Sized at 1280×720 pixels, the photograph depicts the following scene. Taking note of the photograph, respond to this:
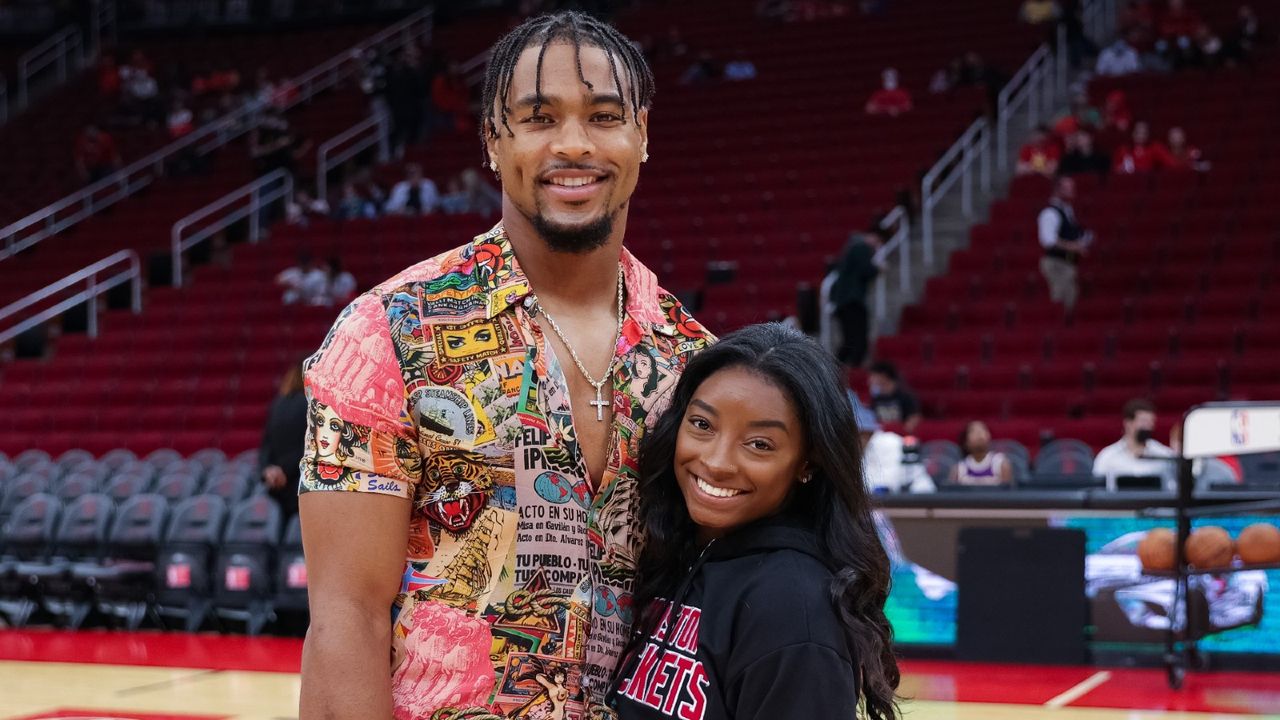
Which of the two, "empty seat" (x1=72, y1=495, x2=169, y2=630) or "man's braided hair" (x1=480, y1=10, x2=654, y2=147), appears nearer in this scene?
"man's braided hair" (x1=480, y1=10, x2=654, y2=147)

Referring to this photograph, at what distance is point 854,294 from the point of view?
1180 cm

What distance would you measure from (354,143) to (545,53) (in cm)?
1764

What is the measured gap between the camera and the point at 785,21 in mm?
18938

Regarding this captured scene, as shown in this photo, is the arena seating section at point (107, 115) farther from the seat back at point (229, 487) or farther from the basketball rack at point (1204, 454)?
the basketball rack at point (1204, 454)

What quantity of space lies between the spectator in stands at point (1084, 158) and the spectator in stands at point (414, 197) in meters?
6.44

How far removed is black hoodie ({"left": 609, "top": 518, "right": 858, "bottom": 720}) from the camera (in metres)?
1.76

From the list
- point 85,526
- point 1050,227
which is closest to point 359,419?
point 85,526

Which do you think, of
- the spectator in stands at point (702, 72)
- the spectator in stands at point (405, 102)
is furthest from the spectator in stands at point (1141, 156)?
the spectator in stands at point (405, 102)

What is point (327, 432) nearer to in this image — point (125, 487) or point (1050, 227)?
point (125, 487)

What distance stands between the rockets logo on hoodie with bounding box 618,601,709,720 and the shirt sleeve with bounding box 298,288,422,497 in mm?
365

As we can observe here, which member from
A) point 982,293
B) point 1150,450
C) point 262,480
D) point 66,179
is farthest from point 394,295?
point 66,179

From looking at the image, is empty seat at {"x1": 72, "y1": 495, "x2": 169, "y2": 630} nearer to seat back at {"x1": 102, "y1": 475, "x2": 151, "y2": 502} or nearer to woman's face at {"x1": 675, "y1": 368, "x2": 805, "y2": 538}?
seat back at {"x1": 102, "y1": 475, "x2": 151, "y2": 502}

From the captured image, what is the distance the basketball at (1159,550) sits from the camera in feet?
21.6

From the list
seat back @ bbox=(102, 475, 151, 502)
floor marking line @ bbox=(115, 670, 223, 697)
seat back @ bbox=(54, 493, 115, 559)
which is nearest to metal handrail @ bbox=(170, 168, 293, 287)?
seat back @ bbox=(102, 475, 151, 502)
